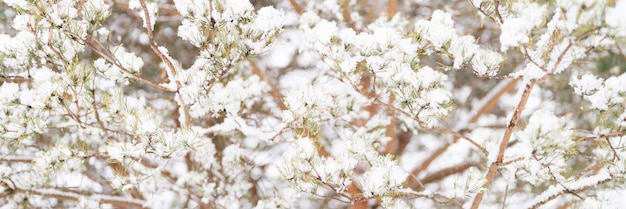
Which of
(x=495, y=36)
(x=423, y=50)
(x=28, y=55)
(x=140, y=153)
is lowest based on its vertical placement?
(x=140, y=153)

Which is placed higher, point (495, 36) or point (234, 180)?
point (495, 36)

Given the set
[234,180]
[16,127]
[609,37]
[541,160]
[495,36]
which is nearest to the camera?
[609,37]

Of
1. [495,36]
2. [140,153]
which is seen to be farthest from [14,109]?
[495,36]

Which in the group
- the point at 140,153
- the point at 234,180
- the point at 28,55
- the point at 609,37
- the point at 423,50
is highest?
the point at 234,180

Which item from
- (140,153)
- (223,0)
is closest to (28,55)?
(140,153)

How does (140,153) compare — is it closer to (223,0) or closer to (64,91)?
(64,91)

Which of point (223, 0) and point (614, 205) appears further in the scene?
point (614, 205)

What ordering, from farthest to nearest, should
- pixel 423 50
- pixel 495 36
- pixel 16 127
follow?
1. pixel 495 36
2. pixel 16 127
3. pixel 423 50

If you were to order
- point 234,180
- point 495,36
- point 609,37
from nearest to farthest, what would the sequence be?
point 609,37, point 234,180, point 495,36

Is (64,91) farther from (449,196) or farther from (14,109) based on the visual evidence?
(449,196)
